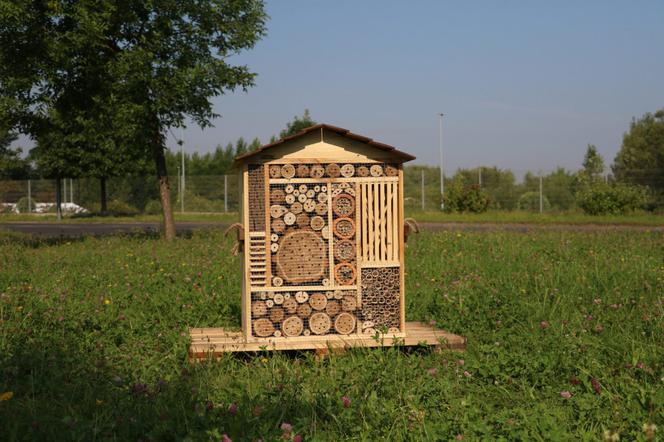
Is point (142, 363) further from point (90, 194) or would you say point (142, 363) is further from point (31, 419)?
point (90, 194)

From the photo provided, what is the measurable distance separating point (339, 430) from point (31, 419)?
1.77 meters

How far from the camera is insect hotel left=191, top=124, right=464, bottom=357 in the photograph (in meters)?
6.08

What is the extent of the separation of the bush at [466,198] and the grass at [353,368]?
21.5 m

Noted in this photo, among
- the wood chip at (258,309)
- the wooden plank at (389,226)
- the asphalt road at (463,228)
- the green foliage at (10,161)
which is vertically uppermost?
the green foliage at (10,161)

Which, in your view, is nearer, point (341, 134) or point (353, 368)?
point (353, 368)

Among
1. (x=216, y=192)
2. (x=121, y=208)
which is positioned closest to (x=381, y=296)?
(x=216, y=192)

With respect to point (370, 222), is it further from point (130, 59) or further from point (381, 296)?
point (130, 59)

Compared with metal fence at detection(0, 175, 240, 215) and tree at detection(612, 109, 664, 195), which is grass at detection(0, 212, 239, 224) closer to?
metal fence at detection(0, 175, 240, 215)

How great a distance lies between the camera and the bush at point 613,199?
2886 cm

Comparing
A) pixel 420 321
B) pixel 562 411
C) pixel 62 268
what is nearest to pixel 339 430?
pixel 562 411

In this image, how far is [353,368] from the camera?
5.31 m

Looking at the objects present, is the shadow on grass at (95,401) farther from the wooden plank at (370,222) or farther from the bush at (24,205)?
the bush at (24,205)

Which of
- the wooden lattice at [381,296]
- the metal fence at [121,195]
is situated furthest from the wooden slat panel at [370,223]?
the metal fence at [121,195]

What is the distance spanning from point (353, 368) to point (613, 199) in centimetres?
2656
